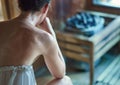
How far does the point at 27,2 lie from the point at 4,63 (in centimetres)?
32

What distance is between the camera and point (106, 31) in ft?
7.72

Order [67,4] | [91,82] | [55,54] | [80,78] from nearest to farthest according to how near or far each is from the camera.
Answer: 1. [55,54]
2. [91,82]
3. [80,78]
4. [67,4]

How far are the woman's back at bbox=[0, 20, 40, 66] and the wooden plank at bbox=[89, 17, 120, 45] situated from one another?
989mm

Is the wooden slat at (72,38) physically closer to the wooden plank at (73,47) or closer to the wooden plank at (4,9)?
the wooden plank at (73,47)

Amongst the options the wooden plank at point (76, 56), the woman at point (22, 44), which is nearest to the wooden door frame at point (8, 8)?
the woman at point (22, 44)

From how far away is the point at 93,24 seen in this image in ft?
8.01

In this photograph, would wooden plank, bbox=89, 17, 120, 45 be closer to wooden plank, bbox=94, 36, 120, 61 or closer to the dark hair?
wooden plank, bbox=94, 36, 120, 61

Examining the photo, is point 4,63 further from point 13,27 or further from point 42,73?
point 42,73

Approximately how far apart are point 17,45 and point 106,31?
126 centimetres

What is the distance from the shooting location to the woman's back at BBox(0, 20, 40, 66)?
126cm

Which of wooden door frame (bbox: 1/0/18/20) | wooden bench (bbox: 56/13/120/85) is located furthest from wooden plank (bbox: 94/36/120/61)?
wooden door frame (bbox: 1/0/18/20)

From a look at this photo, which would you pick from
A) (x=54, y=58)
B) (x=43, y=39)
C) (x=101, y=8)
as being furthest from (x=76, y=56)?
(x=43, y=39)

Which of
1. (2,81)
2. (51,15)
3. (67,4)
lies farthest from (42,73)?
(2,81)

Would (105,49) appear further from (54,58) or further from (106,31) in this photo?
(54,58)
